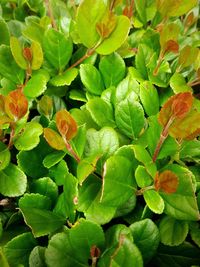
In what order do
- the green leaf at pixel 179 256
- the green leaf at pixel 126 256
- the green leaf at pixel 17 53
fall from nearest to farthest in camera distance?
the green leaf at pixel 126 256 < the green leaf at pixel 179 256 < the green leaf at pixel 17 53

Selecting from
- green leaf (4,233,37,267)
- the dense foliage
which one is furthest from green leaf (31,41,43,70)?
green leaf (4,233,37,267)

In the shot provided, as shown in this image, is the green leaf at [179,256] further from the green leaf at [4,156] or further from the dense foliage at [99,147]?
the green leaf at [4,156]

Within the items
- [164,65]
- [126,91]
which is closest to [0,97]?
[126,91]

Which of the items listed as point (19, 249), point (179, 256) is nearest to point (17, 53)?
point (19, 249)

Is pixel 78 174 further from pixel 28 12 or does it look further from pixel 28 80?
pixel 28 12

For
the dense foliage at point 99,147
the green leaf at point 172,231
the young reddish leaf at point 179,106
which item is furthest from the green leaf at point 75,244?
the young reddish leaf at point 179,106

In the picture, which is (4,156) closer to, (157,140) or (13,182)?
(13,182)

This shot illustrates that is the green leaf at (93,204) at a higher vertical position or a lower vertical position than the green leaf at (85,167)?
lower

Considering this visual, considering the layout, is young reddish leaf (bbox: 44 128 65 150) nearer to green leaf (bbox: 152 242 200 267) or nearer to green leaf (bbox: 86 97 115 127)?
green leaf (bbox: 86 97 115 127)
